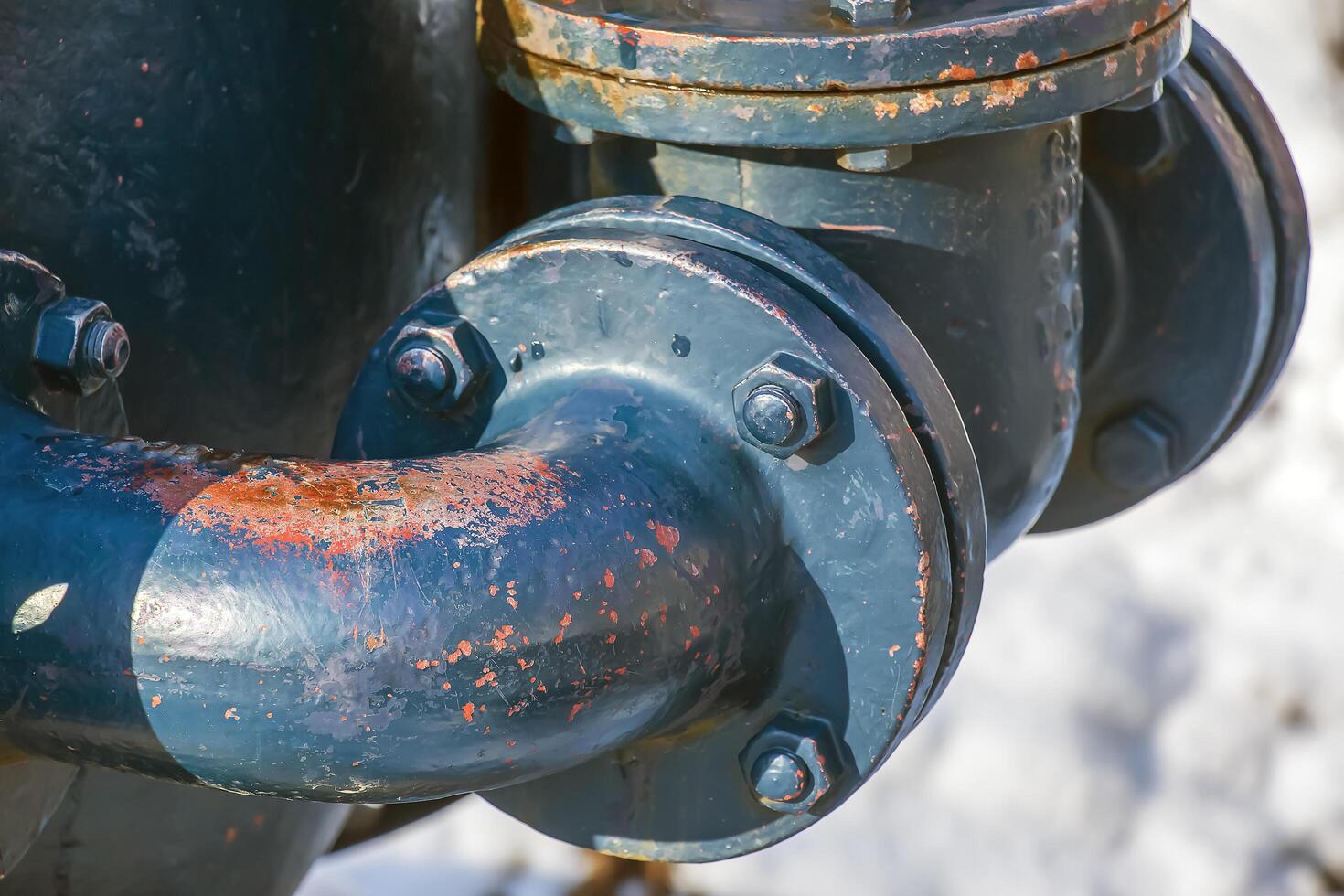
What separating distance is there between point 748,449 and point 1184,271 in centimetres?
53

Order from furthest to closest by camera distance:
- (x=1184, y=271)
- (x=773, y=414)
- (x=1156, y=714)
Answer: (x=1156, y=714) → (x=1184, y=271) → (x=773, y=414)

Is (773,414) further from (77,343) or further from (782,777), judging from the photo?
(77,343)

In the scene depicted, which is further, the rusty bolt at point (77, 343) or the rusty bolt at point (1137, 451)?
the rusty bolt at point (1137, 451)

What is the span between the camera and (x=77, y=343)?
84 centimetres

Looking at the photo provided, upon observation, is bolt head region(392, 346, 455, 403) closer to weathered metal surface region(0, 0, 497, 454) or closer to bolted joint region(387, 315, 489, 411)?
bolted joint region(387, 315, 489, 411)

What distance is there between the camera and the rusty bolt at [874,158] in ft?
2.97

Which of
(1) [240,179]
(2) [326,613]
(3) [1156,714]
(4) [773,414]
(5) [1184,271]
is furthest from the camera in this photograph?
(3) [1156,714]

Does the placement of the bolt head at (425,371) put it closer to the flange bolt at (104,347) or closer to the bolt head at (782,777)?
the flange bolt at (104,347)

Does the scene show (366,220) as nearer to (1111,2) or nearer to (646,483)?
(646,483)

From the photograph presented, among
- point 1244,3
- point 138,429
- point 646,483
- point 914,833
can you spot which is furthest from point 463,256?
point 1244,3

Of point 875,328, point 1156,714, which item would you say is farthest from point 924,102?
point 1156,714

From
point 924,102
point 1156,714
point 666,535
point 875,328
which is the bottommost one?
point 1156,714

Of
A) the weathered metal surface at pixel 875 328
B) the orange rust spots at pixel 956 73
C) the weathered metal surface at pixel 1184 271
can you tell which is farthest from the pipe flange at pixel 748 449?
the weathered metal surface at pixel 1184 271

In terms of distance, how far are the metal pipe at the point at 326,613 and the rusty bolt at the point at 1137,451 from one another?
0.58 metres
